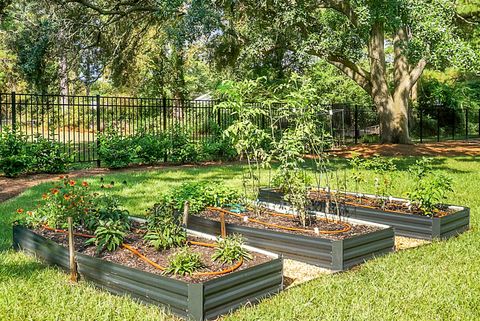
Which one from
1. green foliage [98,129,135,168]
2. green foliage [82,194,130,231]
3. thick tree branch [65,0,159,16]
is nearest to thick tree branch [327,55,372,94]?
thick tree branch [65,0,159,16]

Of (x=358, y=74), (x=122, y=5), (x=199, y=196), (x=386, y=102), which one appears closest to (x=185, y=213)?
(x=199, y=196)

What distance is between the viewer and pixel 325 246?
15.9ft

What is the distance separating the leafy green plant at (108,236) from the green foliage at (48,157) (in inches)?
308

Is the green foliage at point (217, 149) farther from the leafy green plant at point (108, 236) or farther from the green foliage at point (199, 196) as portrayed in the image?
the leafy green plant at point (108, 236)

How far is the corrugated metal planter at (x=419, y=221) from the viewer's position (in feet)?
19.1

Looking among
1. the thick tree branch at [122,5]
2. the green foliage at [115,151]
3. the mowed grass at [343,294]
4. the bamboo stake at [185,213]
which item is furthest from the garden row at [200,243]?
the thick tree branch at [122,5]

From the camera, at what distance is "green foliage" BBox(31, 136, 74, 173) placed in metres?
11.9

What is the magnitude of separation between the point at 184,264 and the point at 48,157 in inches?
359

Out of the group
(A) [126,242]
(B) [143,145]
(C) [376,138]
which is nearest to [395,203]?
(A) [126,242]

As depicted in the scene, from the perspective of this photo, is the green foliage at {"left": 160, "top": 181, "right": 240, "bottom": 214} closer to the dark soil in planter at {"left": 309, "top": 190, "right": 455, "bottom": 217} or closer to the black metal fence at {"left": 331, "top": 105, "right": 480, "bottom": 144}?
the dark soil in planter at {"left": 309, "top": 190, "right": 455, "bottom": 217}

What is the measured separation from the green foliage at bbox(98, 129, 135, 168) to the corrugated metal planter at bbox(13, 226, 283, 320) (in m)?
8.96

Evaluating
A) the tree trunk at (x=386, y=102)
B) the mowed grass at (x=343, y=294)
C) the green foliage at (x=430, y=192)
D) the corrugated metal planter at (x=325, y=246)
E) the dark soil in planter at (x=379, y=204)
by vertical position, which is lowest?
the mowed grass at (x=343, y=294)

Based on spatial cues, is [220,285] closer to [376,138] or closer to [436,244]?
[436,244]

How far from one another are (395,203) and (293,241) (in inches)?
89.3
